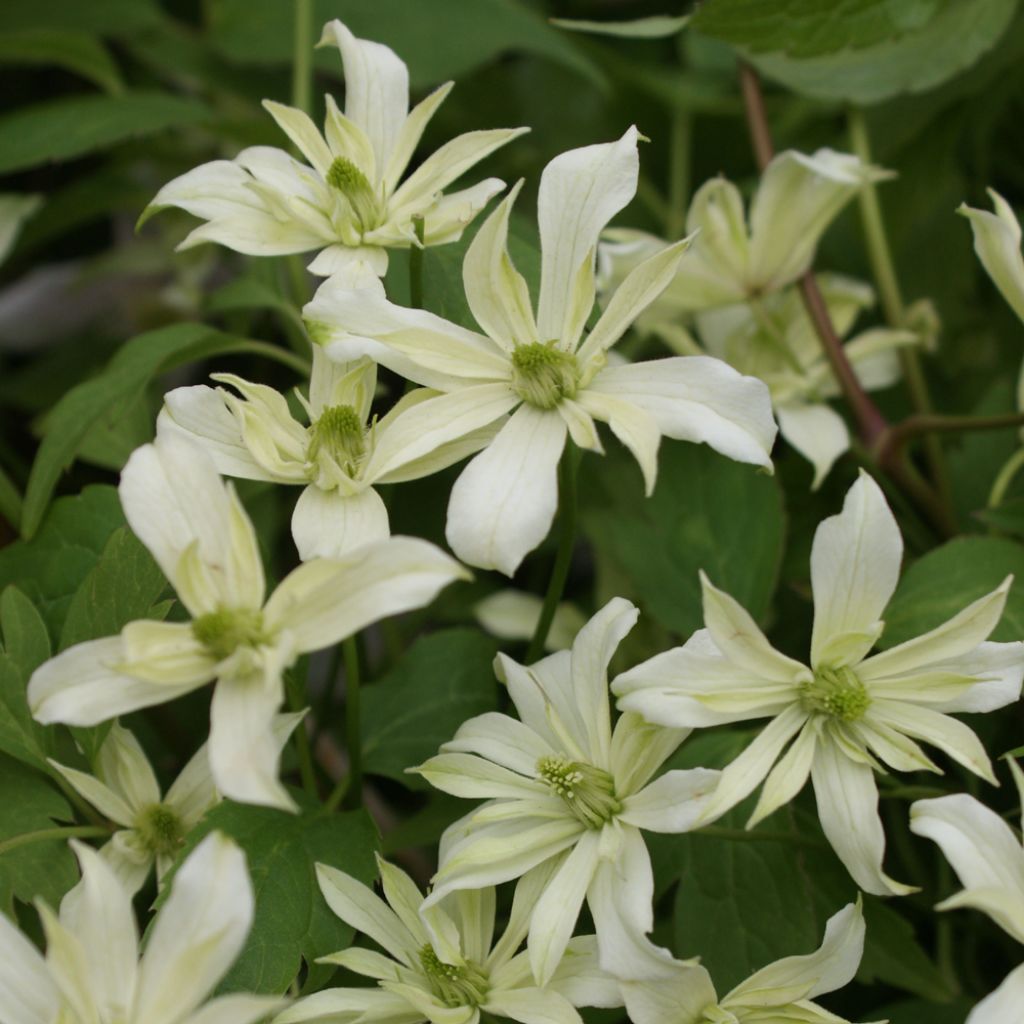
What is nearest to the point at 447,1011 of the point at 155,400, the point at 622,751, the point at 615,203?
the point at 622,751

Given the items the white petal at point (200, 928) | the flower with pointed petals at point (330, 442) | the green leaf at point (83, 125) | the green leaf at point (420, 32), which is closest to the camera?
the white petal at point (200, 928)

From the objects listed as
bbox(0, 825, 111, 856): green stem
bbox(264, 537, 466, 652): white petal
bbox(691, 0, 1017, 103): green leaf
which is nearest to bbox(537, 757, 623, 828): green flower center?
bbox(264, 537, 466, 652): white petal

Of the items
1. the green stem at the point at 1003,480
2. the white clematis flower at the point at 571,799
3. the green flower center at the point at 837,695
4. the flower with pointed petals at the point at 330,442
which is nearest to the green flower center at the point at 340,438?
the flower with pointed petals at the point at 330,442

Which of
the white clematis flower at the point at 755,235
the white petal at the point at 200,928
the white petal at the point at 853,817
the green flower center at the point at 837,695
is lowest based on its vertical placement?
the white petal at the point at 853,817

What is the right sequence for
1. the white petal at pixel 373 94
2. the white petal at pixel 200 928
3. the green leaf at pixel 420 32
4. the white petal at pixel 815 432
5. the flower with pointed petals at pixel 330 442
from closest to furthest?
the white petal at pixel 200 928 < the flower with pointed petals at pixel 330 442 < the white petal at pixel 373 94 < the white petal at pixel 815 432 < the green leaf at pixel 420 32

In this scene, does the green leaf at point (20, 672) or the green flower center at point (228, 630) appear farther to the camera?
the green leaf at point (20, 672)

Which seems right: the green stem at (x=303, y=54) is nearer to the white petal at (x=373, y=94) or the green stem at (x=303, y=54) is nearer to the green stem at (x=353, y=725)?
the white petal at (x=373, y=94)
